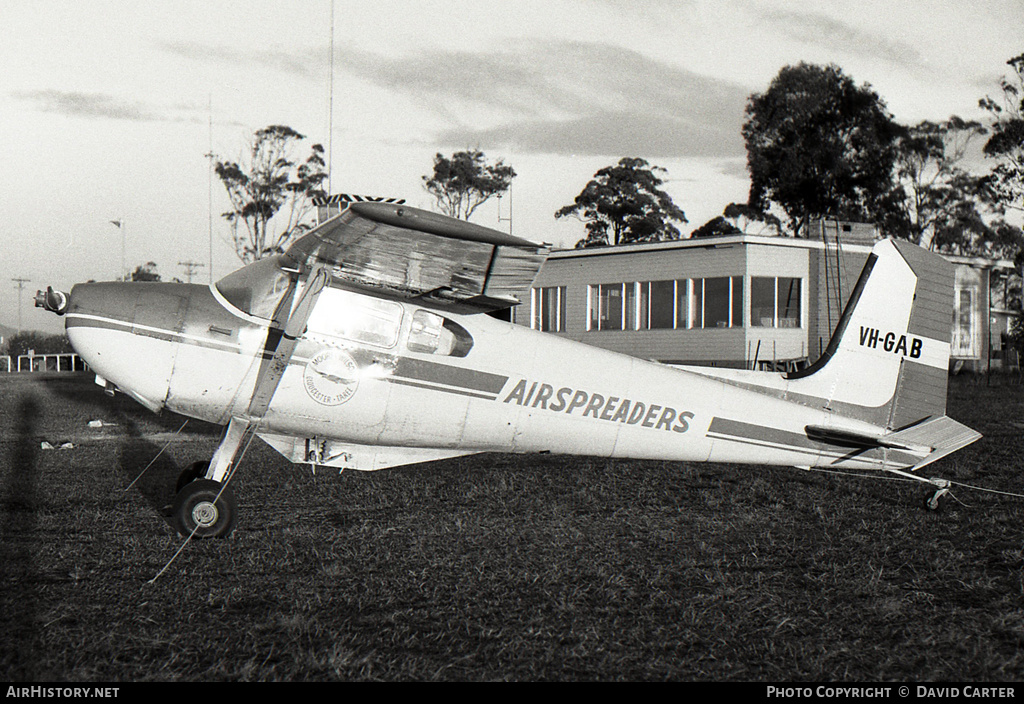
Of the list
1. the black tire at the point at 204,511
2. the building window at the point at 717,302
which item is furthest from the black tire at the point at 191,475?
the building window at the point at 717,302

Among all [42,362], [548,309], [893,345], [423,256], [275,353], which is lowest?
[42,362]

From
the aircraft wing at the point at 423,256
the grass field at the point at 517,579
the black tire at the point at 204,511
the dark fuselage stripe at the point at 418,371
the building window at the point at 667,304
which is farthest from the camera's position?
the building window at the point at 667,304

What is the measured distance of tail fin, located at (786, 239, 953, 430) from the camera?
296 inches

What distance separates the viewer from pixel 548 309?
2852 cm

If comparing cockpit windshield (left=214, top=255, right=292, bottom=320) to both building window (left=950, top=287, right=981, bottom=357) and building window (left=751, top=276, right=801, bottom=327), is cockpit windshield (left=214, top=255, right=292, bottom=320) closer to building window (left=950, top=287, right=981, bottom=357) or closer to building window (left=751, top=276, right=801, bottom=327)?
building window (left=751, top=276, right=801, bottom=327)

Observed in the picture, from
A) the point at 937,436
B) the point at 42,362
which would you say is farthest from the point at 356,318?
the point at 42,362

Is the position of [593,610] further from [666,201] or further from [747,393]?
[666,201]

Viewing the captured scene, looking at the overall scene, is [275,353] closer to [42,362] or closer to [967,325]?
[967,325]

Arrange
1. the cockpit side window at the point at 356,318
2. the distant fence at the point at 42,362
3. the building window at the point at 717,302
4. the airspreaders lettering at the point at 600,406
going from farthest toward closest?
the distant fence at the point at 42,362 < the building window at the point at 717,302 < the airspreaders lettering at the point at 600,406 < the cockpit side window at the point at 356,318

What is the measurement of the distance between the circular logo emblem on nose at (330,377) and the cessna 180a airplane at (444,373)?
11 mm

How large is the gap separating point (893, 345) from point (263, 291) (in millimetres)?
5637

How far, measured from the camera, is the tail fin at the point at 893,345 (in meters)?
7.51

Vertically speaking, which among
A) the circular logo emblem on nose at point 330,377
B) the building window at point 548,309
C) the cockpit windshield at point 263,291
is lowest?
Answer: the circular logo emblem on nose at point 330,377

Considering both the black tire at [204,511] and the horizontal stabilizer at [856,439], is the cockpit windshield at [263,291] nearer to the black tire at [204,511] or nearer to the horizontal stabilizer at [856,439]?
the black tire at [204,511]
